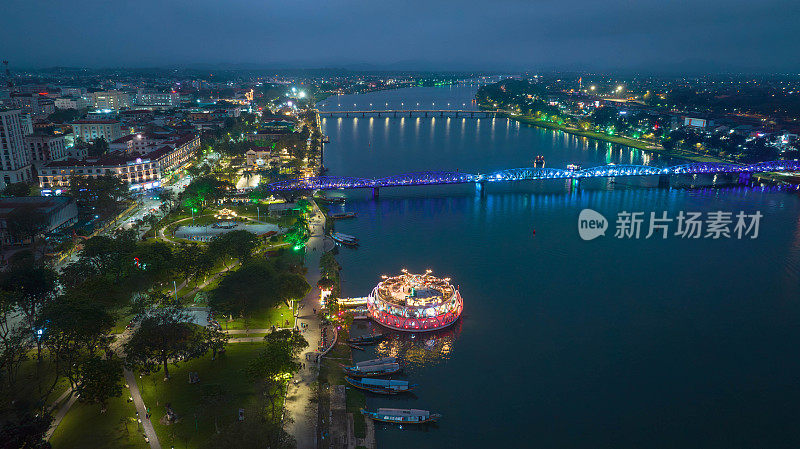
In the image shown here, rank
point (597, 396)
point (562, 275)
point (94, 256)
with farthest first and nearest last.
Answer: point (562, 275) < point (94, 256) < point (597, 396)

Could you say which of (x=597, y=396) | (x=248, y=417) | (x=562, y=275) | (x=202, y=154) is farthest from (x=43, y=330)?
(x=202, y=154)

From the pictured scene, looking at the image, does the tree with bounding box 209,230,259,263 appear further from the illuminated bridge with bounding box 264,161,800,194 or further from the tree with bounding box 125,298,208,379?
the illuminated bridge with bounding box 264,161,800,194

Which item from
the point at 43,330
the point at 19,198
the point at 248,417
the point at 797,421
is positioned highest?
the point at 19,198

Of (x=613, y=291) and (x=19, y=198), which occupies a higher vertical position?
(x=19, y=198)

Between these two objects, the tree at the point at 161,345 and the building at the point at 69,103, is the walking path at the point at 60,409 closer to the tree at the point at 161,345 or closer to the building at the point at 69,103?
the tree at the point at 161,345

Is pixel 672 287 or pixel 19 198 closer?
pixel 672 287

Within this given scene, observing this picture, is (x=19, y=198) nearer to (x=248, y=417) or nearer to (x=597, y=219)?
(x=248, y=417)

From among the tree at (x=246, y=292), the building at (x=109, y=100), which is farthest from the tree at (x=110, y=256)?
the building at (x=109, y=100)

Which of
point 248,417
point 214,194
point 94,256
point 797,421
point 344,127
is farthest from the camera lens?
point 344,127
